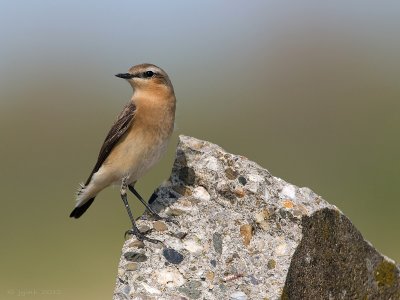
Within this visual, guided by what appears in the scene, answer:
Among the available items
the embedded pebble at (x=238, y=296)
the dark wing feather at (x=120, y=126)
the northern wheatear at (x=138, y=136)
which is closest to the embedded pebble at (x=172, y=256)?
the embedded pebble at (x=238, y=296)

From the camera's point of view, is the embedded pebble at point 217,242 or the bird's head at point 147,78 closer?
the embedded pebble at point 217,242

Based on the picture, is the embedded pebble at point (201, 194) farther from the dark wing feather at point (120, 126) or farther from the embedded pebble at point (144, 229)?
the dark wing feather at point (120, 126)

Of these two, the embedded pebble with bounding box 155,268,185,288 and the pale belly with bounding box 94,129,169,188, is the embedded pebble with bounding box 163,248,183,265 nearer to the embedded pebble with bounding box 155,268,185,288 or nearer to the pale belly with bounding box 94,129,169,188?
the embedded pebble with bounding box 155,268,185,288

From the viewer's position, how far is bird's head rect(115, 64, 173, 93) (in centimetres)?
1060

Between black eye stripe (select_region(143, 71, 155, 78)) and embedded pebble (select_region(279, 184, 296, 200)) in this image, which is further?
black eye stripe (select_region(143, 71, 155, 78))

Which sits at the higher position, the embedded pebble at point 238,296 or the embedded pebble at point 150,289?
the embedded pebble at point 238,296

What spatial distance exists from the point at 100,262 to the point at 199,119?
11808 mm

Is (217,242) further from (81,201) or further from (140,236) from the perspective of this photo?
(81,201)

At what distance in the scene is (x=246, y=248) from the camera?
768cm

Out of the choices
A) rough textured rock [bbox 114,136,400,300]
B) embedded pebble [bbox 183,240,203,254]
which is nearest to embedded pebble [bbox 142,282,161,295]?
rough textured rock [bbox 114,136,400,300]

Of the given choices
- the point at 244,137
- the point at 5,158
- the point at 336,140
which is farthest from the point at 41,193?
the point at 336,140

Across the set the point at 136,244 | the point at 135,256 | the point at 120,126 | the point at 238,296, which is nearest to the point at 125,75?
the point at 120,126

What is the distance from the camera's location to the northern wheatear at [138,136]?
1012 centimetres

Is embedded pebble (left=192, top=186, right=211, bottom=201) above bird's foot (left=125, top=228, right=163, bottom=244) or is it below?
above
